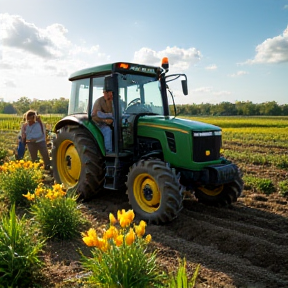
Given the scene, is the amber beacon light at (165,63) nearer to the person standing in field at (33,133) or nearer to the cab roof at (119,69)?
the cab roof at (119,69)

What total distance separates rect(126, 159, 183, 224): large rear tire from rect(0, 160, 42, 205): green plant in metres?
2.05

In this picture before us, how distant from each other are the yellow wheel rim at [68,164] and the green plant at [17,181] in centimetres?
54

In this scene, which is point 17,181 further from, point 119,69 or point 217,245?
point 217,245

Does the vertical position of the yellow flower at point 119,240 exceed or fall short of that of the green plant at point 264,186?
it exceeds it

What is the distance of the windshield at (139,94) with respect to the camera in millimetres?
5539

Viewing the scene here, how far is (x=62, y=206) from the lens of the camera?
437cm

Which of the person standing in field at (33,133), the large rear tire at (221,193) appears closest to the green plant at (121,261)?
the large rear tire at (221,193)

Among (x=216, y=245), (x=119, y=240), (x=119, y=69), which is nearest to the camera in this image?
(x=119, y=240)

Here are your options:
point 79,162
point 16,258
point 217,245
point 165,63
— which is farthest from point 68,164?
point 217,245

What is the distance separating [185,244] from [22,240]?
1.93 meters

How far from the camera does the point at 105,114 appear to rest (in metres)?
5.57

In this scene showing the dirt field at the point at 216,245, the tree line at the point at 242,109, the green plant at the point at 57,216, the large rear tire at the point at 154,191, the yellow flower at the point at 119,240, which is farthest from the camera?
the tree line at the point at 242,109

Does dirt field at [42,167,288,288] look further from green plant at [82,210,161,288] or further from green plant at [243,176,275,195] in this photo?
green plant at [243,176,275,195]

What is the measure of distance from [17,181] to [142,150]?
2353 mm
